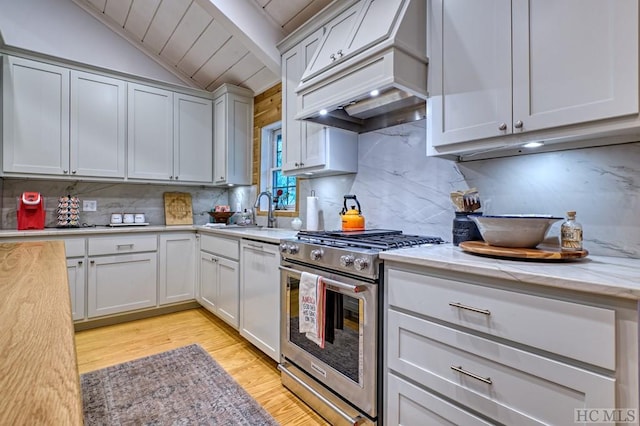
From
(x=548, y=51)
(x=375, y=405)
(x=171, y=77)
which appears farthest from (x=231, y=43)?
(x=375, y=405)

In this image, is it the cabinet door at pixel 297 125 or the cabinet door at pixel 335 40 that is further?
the cabinet door at pixel 297 125

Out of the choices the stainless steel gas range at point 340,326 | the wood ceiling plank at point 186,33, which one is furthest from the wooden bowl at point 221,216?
the stainless steel gas range at point 340,326

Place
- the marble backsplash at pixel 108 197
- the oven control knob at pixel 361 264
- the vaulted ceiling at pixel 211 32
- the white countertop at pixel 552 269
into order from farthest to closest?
the marble backsplash at pixel 108 197, the vaulted ceiling at pixel 211 32, the oven control knob at pixel 361 264, the white countertop at pixel 552 269

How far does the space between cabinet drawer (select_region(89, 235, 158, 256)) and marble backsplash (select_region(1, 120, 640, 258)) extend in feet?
2.07

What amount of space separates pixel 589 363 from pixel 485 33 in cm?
138

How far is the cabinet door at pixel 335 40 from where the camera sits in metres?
2.02

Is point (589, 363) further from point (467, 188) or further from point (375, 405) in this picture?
point (467, 188)

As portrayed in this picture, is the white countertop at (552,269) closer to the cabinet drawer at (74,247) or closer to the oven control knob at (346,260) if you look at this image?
the oven control knob at (346,260)

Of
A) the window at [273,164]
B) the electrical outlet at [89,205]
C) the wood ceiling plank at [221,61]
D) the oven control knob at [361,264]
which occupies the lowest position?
the oven control knob at [361,264]

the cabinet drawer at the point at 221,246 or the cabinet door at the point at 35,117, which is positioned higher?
the cabinet door at the point at 35,117

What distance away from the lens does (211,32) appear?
3234 millimetres

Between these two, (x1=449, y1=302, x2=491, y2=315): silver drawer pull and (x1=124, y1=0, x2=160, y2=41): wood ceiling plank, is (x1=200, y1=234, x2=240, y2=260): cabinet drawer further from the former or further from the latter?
(x1=124, y1=0, x2=160, y2=41): wood ceiling plank

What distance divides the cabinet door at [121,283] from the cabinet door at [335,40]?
249 cm

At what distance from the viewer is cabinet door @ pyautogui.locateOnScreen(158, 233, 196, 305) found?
11.2 feet
